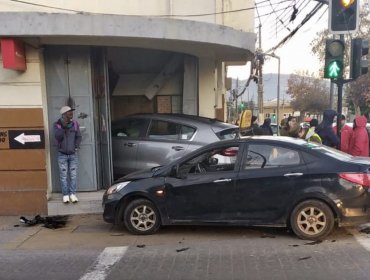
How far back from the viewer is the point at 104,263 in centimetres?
630

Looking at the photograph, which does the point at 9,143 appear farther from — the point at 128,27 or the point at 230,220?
the point at 230,220

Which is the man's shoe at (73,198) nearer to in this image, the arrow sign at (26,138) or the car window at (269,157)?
the arrow sign at (26,138)

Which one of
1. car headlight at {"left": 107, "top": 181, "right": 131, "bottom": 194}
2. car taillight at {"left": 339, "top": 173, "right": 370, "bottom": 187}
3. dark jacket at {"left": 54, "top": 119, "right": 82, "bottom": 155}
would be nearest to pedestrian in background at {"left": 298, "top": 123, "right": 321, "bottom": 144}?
car taillight at {"left": 339, "top": 173, "right": 370, "bottom": 187}

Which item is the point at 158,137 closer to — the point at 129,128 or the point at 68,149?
the point at 129,128

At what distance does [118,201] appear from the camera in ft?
25.2

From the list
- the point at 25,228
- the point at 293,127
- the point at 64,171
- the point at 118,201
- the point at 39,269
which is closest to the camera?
the point at 39,269

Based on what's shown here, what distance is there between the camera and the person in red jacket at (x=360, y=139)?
9.60m

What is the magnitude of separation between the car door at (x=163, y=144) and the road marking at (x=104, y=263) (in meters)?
2.87

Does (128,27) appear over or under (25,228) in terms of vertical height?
over

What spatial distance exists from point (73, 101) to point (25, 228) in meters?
2.57

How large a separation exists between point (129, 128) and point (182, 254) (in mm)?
4169

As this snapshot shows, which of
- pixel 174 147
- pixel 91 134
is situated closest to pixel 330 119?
pixel 174 147

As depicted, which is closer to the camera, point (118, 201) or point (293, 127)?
point (118, 201)

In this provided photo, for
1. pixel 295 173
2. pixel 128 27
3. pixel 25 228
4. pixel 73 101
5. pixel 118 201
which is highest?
pixel 128 27
